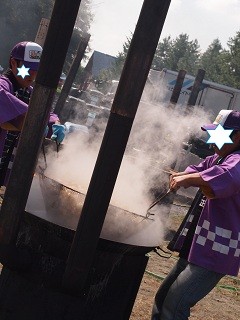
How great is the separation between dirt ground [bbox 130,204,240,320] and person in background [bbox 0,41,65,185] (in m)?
2.07

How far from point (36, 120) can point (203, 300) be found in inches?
153

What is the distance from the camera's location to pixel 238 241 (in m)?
3.39

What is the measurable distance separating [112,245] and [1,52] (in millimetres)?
46137

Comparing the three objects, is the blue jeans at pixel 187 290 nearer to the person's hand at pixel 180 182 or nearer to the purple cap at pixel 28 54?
the person's hand at pixel 180 182

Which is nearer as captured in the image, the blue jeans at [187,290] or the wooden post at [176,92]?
the blue jeans at [187,290]

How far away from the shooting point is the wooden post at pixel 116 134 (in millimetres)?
2686

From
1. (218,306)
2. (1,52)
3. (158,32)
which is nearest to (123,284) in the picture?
(158,32)

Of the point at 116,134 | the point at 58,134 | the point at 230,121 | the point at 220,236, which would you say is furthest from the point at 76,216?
the point at 230,121

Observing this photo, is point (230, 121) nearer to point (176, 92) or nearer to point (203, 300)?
point (203, 300)

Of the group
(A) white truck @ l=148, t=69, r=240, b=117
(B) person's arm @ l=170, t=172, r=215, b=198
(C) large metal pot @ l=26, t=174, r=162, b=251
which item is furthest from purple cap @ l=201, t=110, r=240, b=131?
(A) white truck @ l=148, t=69, r=240, b=117

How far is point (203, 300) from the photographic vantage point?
5969 millimetres

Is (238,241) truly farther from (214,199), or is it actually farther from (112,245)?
(112,245)

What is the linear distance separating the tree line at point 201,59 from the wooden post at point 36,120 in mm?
68270

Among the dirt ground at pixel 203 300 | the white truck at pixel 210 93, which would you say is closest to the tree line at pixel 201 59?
the white truck at pixel 210 93
